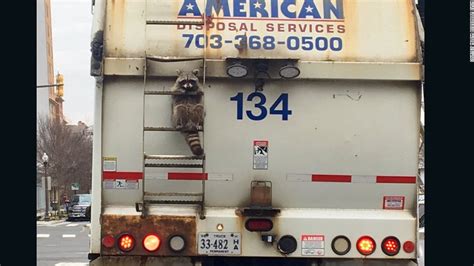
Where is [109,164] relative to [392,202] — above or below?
above

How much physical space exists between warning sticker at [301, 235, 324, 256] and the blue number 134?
32.3 inches

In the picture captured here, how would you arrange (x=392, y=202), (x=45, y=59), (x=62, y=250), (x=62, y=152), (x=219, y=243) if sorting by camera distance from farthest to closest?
(x=45, y=59) < (x=62, y=152) < (x=62, y=250) < (x=392, y=202) < (x=219, y=243)

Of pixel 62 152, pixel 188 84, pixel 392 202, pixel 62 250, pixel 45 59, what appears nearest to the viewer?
pixel 188 84

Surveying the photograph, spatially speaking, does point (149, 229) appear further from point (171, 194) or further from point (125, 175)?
point (125, 175)

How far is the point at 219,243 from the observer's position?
4.89m

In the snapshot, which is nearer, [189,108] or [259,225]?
[189,108]

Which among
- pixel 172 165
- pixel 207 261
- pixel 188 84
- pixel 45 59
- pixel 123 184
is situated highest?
pixel 45 59

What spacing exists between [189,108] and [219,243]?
3.03 ft

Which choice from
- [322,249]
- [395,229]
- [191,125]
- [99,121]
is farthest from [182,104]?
[395,229]

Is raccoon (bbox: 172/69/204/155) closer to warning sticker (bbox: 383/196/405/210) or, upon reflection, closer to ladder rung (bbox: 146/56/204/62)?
ladder rung (bbox: 146/56/204/62)

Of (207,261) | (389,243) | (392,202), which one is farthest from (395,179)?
(207,261)

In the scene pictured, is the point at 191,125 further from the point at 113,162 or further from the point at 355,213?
the point at 355,213

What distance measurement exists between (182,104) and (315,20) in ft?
3.71

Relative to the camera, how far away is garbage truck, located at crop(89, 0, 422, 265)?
4.87m
